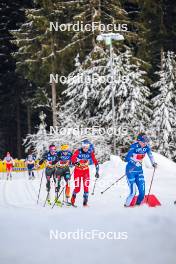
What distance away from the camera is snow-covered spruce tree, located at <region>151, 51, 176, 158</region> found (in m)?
31.5

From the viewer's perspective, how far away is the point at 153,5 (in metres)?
36.6

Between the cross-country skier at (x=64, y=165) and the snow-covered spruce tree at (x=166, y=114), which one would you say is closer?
the cross-country skier at (x=64, y=165)

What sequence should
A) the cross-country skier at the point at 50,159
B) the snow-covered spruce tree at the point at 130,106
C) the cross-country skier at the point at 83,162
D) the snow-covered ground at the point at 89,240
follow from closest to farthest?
the snow-covered ground at the point at 89,240
the cross-country skier at the point at 83,162
the cross-country skier at the point at 50,159
the snow-covered spruce tree at the point at 130,106

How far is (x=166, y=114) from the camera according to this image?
1229 inches

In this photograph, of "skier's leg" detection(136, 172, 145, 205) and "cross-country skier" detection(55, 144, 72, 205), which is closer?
"skier's leg" detection(136, 172, 145, 205)

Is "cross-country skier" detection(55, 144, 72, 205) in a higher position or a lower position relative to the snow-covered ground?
higher

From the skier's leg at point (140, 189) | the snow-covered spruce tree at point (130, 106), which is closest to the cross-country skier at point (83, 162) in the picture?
the skier's leg at point (140, 189)

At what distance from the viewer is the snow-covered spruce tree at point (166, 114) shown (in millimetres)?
31453

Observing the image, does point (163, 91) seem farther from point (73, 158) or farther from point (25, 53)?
point (73, 158)

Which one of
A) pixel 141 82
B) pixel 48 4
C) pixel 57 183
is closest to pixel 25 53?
pixel 48 4

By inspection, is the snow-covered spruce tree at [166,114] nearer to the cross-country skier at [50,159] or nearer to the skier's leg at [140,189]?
the cross-country skier at [50,159]

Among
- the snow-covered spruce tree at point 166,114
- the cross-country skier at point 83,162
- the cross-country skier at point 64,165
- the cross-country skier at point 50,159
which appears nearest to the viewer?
the cross-country skier at point 83,162

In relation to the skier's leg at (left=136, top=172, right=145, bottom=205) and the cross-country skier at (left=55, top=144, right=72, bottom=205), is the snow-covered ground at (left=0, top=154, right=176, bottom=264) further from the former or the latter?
the cross-country skier at (left=55, top=144, right=72, bottom=205)

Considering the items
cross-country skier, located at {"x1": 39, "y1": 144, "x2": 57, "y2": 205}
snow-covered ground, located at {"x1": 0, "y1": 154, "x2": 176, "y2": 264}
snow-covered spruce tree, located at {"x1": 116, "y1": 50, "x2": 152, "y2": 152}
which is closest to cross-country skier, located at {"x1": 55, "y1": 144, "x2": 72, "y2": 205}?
cross-country skier, located at {"x1": 39, "y1": 144, "x2": 57, "y2": 205}
